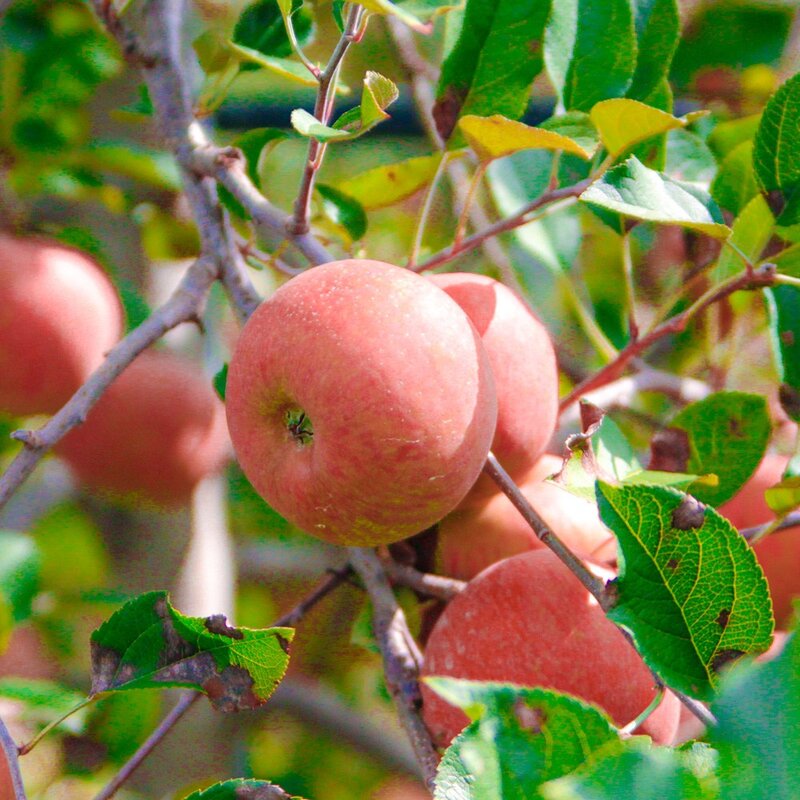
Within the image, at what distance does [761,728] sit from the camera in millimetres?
361

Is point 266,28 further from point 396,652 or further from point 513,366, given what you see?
point 396,652

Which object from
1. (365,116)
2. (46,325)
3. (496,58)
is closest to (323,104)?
(365,116)

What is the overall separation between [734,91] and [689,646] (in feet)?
4.40

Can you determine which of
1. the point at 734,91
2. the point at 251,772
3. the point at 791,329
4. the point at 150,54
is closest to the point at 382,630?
the point at 791,329

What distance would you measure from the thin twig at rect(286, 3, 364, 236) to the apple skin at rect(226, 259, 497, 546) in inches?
3.3

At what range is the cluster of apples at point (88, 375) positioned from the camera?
3.38 ft

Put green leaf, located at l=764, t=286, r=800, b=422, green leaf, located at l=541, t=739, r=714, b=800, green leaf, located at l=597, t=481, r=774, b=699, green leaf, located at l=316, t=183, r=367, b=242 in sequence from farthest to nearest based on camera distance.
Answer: green leaf, located at l=316, t=183, r=367, b=242
green leaf, located at l=764, t=286, r=800, b=422
green leaf, located at l=597, t=481, r=774, b=699
green leaf, located at l=541, t=739, r=714, b=800

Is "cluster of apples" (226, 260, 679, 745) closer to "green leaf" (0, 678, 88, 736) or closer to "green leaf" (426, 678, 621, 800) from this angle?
"green leaf" (426, 678, 621, 800)

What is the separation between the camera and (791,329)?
0.76 metres

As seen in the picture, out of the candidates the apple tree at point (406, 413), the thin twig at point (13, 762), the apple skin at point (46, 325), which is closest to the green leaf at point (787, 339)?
the apple tree at point (406, 413)

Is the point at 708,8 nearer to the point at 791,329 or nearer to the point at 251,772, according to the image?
the point at 791,329

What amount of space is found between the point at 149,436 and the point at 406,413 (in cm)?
65

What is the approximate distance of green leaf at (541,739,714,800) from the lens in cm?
35

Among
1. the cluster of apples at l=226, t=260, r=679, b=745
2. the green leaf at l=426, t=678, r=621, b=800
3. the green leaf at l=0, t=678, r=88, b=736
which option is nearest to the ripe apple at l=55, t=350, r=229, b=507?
the green leaf at l=0, t=678, r=88, b=736
